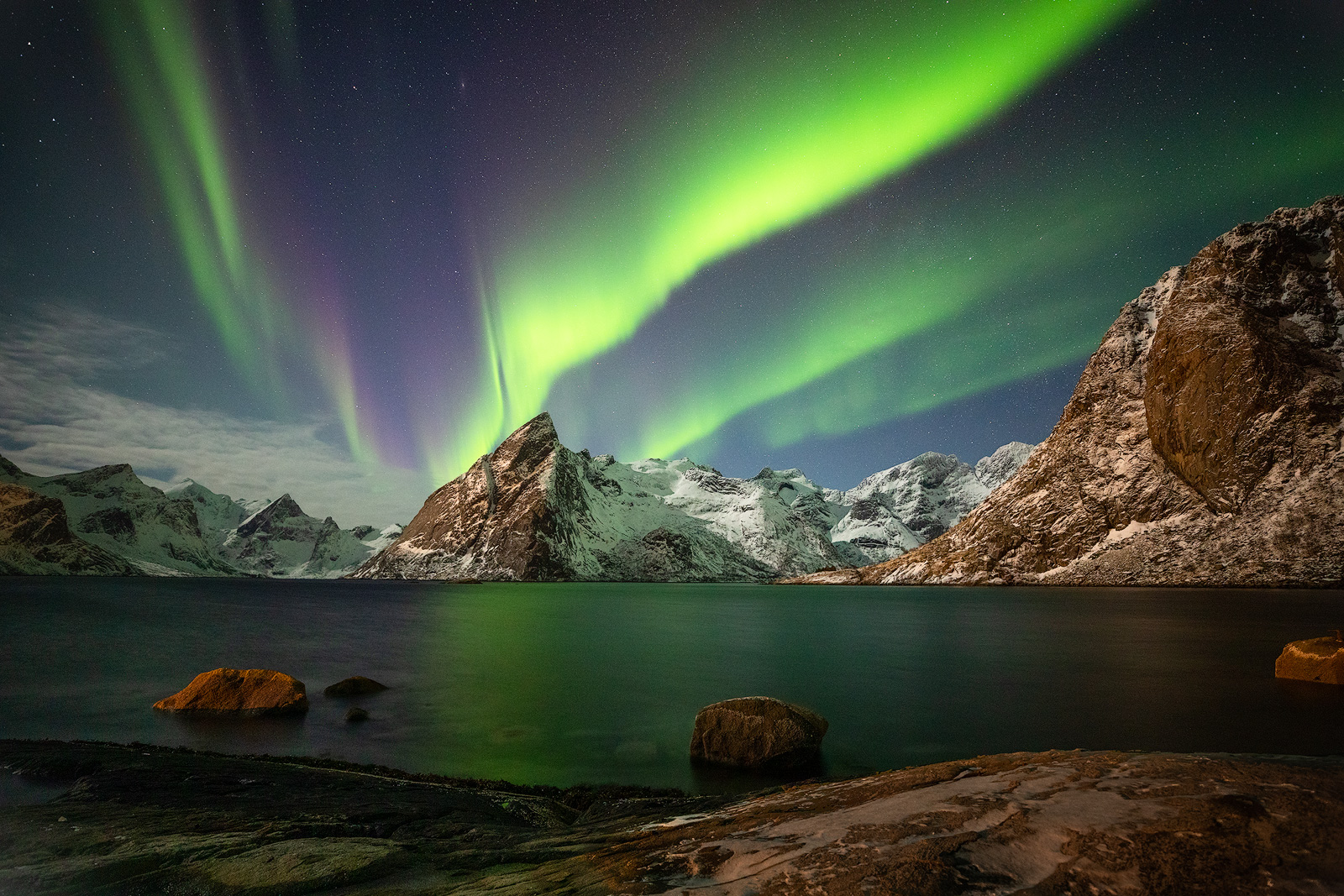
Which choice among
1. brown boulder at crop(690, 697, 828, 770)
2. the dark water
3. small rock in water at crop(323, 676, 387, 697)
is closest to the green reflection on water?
the dark water

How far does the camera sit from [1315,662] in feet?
82.9

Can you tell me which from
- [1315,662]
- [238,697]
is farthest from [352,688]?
[1315,662]

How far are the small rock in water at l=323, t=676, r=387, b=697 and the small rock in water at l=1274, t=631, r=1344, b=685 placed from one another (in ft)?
133

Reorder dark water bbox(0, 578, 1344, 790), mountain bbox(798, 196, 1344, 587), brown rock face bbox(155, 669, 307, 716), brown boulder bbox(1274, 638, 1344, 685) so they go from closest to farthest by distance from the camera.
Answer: dark water bbox(0, 578, 1344, 790) → brown rock face bbox(155, 669, 307, 716) → brown boulder bbox(1274, 638, 1344, 685) → mountain bbox(798, 196, 1344, 587)

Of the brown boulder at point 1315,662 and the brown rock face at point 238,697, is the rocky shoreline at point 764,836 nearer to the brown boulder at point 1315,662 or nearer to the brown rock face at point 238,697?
the brown rock face at point 238,697

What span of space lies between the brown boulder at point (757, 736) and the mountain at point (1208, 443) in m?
129

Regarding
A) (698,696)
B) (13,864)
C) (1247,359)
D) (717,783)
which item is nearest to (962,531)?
(1247,359)

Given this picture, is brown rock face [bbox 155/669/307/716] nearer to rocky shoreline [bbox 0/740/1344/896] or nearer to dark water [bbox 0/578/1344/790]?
dark water [bbox 0/578/1344/790]

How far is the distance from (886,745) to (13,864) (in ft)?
64.2

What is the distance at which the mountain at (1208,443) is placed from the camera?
106500 mm

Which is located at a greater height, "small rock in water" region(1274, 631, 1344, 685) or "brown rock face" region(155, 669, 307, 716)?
"brown rock face" region(155, 669, 307, 716)

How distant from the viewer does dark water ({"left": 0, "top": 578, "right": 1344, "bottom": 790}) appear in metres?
18.3

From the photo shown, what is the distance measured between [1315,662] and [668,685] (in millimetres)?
27913

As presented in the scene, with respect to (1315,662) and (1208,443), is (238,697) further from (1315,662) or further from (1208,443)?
(1208,443)
